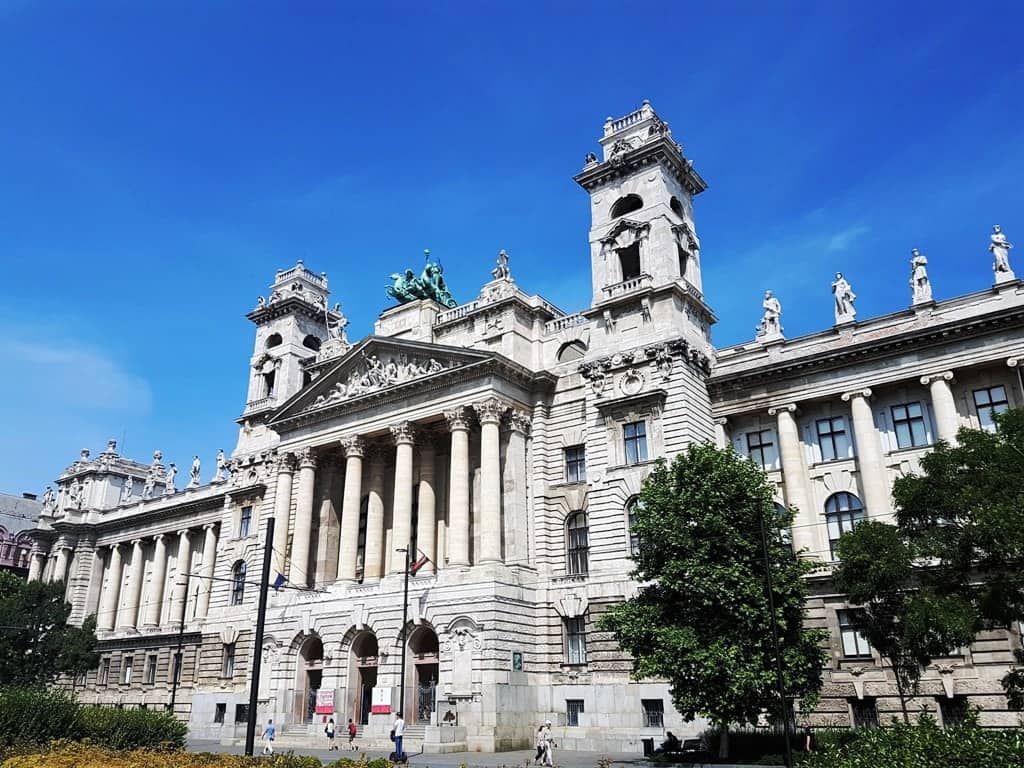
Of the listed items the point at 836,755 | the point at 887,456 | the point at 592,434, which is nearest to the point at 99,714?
the point at 836,755

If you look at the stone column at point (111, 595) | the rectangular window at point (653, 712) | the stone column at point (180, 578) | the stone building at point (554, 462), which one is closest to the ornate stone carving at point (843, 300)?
the stone building at point (554, 462)

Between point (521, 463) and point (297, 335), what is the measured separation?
29719 millimetres

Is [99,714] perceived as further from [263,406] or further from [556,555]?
[263,406]

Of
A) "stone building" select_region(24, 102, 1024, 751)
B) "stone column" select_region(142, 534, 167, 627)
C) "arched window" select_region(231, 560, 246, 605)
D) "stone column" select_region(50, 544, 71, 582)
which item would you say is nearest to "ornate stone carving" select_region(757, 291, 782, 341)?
"stone building" select_region(24, 102, 1024, 751)

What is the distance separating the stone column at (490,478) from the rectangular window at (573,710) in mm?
8142

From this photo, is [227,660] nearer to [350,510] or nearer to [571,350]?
[350,510]

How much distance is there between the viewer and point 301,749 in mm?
44594

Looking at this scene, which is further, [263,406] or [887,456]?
[263,406]

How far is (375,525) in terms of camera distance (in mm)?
53719

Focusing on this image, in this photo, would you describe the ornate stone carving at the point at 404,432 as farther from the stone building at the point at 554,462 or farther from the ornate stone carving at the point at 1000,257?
the ornate stone carving at the point at 1000,257

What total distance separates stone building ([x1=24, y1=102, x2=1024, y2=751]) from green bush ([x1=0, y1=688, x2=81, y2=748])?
1750cm

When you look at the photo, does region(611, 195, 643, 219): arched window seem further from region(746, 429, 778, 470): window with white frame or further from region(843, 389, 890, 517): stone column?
region(843, 389, 890, 517): stone column

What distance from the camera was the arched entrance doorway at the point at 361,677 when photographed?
49094 millimetres

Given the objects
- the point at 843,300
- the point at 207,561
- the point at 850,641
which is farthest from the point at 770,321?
the point at 207,561
